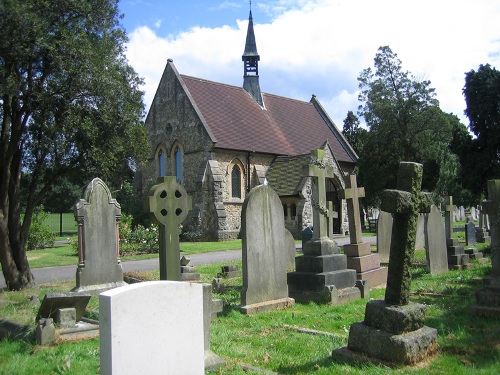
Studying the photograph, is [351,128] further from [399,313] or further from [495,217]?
[399,313]

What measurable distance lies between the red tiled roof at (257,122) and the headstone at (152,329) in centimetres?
2469

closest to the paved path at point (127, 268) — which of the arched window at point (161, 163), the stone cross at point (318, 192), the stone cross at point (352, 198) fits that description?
the stone cross at point (352, 198)

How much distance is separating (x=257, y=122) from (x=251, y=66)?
636cm

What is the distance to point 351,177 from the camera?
1180 cm

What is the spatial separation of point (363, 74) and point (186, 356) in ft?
111

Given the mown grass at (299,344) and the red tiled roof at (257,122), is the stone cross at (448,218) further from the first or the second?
the red tiled roof at (257,122)

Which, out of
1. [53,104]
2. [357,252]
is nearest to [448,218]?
[357,252]

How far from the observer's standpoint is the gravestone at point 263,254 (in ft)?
26.7

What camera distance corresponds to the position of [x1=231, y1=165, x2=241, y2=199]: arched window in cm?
3016

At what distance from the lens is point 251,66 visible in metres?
37.0

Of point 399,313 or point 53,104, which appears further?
point 53,104

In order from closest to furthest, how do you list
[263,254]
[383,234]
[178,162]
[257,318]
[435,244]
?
1. [257,318]
2. [263,254]
3. [435,244]
4. [383,234]
5. [178,162]

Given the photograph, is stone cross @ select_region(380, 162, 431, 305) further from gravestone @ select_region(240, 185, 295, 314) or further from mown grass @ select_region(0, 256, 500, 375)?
gravestone @ select_region(240, 185, 295, 314)

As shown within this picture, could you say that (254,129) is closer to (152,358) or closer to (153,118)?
(153,118)
